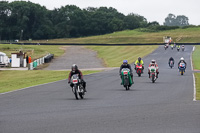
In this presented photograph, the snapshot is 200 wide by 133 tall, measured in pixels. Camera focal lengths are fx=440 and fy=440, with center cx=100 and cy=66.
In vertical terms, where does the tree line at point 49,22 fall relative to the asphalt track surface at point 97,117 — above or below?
above

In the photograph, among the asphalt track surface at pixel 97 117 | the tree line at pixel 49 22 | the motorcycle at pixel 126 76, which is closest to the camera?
the asphalt track surface at pixel 97 117

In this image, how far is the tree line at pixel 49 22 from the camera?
5950 inches

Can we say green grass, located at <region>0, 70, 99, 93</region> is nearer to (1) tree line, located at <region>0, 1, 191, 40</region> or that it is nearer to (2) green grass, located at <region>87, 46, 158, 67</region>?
(2) green grass, located at <region>87, 46, 158, 67</region>

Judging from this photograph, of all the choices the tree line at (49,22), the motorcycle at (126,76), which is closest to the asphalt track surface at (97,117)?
the motorcycle at (126,76)

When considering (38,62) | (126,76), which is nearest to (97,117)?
(126,76)

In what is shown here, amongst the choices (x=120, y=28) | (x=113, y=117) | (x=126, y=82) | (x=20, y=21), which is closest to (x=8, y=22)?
(x=20, y=21)

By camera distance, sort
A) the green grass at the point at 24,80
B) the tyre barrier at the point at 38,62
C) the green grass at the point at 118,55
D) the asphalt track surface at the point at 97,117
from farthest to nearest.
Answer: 1. the green grass at the point at 118,55
2. the tyre barrier at the point at 38,62
3. the green grass at the point at 24,80
4. the asphalt track surface at the point at 97,117

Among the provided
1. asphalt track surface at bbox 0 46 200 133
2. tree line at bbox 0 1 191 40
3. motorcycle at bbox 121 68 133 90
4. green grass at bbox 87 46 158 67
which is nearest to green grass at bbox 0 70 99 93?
motorcycle at bbox 121 68 133 90

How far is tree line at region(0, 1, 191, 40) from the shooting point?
151125 millimetres

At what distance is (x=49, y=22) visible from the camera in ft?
536

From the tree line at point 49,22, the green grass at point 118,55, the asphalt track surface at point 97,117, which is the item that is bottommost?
the green grass at point 118,55

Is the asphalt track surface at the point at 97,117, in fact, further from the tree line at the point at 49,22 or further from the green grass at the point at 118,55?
the tree line at the point at 49,22

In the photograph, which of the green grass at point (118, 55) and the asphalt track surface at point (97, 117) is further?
the green grass at point (118, 55)

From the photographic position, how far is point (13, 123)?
11312mm
